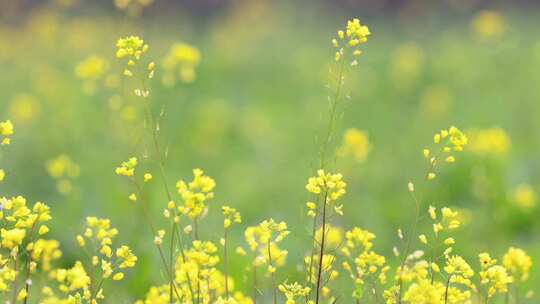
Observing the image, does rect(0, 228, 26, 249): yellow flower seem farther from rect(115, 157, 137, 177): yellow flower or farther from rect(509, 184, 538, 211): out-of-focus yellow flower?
rect(509, 184, 538, 211): out-of-focus yellow flower

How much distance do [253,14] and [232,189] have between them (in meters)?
5.73

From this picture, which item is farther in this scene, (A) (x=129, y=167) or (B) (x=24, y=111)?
(B) (x=24, y=111)

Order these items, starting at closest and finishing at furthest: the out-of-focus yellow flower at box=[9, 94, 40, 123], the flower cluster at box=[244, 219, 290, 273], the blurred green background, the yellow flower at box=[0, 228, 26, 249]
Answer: the yellow flower at box=[0, 228, 26, 249] → the flower cluster at box=[244, 219, 290, 273] → the blurred green background → the out-of-focus yellow flower at box=[9, 94, 40, 123]

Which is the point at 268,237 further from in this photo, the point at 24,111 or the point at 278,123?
the point at 278,123

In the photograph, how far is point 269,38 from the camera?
10.7 metres

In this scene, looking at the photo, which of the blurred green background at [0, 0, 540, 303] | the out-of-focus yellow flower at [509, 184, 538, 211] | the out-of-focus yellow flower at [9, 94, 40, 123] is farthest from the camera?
the out-of-focus yellow flower at [9, 94, 40, 123]

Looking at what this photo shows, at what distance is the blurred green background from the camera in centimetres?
500

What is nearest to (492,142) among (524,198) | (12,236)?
(524,198)

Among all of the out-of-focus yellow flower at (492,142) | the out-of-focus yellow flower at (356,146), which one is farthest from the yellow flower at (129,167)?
the out-of-focus yellow flower at (492,142)

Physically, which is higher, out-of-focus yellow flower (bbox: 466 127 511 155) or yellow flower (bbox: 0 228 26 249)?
out-of-focus yellow flower (bbox: 466 127 511 155)

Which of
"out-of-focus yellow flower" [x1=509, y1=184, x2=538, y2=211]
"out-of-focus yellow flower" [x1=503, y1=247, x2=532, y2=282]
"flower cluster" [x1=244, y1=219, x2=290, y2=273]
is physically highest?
"out-of-focus yellow flower" [x1=509, y1=184, x2=538, y2=211]

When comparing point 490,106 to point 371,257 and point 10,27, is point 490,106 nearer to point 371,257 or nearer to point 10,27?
point 371,257

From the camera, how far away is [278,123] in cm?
736

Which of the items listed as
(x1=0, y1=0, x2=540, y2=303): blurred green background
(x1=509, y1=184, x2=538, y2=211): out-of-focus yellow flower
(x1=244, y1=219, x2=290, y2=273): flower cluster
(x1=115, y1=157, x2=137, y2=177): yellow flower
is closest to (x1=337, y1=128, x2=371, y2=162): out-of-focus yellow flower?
(x1=0, y1=0, x2=540, y2=303): blurred green background
